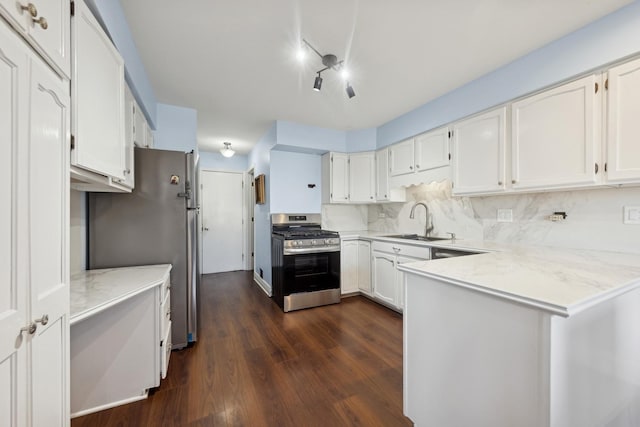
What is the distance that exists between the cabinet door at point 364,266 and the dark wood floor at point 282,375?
1.59ft

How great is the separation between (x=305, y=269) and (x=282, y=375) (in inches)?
57.5

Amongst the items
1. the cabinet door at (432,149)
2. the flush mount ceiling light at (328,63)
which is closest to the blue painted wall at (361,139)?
the cabinet door at (432,149)

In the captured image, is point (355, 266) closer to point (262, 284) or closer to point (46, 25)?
point (262, 284)

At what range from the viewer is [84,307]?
3.72ft

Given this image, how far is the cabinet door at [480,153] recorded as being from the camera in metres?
2.25

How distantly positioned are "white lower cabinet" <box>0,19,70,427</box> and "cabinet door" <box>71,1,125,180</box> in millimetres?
183

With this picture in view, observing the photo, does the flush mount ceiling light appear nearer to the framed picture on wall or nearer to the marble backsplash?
the marble backsplash

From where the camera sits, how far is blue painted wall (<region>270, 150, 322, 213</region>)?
3.75 meters

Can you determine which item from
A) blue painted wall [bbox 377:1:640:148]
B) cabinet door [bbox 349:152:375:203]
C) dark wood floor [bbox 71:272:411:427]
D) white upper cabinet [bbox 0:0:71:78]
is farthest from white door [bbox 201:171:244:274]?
white upper cabinet [bbox 0:0:71:78]

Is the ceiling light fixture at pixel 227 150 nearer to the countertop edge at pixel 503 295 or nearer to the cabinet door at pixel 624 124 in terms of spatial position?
the countertop edge at pixel 503 295

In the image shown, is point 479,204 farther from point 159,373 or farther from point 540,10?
point 159,373

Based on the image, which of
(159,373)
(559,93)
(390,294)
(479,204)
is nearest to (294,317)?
(390,294)

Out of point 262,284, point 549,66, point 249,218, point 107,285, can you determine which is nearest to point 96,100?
point 107,285

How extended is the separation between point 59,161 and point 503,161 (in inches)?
114
